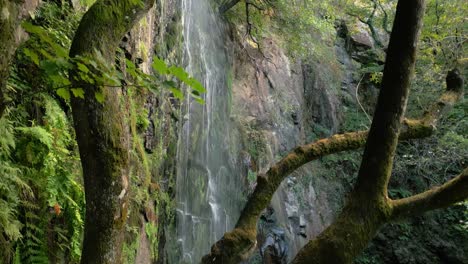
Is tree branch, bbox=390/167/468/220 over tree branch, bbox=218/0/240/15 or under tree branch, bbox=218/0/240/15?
under

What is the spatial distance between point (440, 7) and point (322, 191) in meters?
5.75

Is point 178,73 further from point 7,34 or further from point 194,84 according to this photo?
point 7,34

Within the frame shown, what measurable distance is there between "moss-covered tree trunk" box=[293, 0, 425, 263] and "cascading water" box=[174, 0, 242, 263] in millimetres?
Answer: 4928

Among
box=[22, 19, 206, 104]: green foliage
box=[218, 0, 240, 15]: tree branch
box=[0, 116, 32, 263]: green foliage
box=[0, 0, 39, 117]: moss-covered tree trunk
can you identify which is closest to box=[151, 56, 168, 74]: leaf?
box=[22, 19, 206, 104]: green foliage

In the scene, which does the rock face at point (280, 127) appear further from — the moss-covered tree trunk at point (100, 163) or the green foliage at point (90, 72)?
the green foliage at point (90, 72)

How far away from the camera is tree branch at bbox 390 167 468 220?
276 cm

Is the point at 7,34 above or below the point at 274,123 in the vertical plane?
below

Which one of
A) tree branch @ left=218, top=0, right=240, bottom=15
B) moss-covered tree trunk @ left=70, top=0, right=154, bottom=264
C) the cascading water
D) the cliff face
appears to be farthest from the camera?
tree branch @ left=218, top=0, right=240, bottom=15

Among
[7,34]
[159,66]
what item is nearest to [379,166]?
[159,66]

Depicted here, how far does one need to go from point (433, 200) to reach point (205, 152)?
6092 millimetres

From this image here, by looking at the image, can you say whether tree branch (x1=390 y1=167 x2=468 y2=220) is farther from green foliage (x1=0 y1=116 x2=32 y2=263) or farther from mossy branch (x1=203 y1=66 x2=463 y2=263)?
green foliage (x1=0 y1=116 x2=32 y2=263)

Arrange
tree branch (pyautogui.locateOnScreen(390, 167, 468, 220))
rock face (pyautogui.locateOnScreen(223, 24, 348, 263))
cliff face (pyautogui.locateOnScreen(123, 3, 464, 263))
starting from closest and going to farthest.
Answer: tree branch (pyautogui.locateOnScreen(390, 167, 468, 220)) < cliff face (pyautogui.locateOnScreen(123, 3, 464, 263)) < rock face (pyautogui.locateOnScreen(223, 24, 348, 263))

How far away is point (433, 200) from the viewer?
2873 mm

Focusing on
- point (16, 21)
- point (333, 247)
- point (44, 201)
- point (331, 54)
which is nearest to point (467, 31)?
point (331, 54)
